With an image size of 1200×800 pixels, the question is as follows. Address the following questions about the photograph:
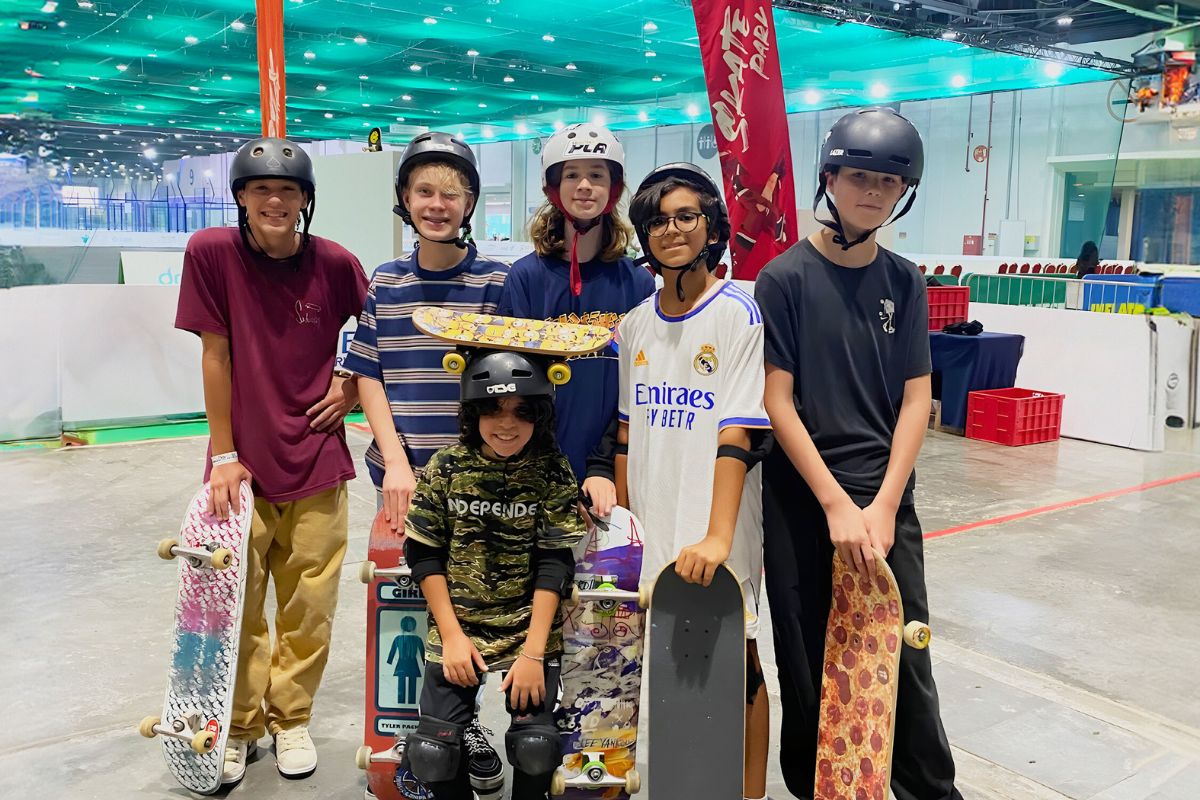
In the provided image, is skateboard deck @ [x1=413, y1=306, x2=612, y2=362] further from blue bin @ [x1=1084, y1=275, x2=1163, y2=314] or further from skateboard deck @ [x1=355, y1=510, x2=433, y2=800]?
blue bin @ [x1=1084, y1=275, x2=1163, y2=314]

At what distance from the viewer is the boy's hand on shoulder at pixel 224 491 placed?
2.44 m

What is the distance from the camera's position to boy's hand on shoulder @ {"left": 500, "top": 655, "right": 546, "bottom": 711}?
1.95m

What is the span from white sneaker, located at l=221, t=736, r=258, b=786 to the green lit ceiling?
32.7ft

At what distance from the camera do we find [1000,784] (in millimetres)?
2633

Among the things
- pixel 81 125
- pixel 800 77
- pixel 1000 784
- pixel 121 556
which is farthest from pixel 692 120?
pixel 1000 784

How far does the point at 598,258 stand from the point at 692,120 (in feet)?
63.7

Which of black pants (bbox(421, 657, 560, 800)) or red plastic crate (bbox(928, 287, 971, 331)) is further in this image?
red plastic crate (bbox(928, 287, 971, 331))

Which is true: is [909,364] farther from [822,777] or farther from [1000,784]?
[1000,784]

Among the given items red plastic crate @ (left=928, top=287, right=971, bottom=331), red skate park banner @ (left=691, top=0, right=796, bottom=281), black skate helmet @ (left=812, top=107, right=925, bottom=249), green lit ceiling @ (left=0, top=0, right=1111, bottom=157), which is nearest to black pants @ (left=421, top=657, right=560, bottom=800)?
black skate helmet @ (left=812, top=107, right=925, bottom=249)

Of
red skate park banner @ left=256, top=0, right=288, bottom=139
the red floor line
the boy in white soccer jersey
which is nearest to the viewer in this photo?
the boy in white soccer jersey

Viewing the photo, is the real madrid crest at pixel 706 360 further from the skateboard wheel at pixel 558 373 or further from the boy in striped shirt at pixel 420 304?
the boy in striped shirt at pixel 420 304

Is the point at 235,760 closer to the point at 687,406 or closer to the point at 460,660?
the point at 460,660

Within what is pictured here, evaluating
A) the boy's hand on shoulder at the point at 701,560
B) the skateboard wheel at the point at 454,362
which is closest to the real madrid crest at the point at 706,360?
the boy's hand on shoulder at the point at 701,560

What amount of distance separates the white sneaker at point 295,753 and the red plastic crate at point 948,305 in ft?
23.2
